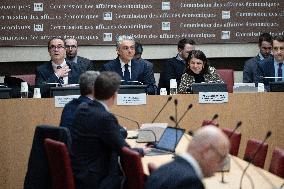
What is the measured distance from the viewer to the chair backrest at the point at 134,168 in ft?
12.9

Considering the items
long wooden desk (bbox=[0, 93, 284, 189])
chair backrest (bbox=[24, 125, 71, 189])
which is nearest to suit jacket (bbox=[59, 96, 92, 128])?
chair backrest (bbox=[24, 125, 71, 189])

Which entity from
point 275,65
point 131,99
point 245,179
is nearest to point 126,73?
point 131,99

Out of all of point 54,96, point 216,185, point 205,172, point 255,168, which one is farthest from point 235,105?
point 205,172

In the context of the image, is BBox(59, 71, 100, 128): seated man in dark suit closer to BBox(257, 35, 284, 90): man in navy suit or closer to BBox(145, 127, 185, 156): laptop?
BBox(145, 127, 185, 156): laptop

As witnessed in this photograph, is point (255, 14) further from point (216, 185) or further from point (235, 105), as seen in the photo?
point (216, 185)

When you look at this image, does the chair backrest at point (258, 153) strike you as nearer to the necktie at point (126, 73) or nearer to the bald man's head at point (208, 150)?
the bald man's head at point (208, 150)

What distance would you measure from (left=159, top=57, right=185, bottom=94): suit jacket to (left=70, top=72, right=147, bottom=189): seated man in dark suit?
373 cm

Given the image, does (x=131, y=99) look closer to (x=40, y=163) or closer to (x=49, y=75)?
(x=49, y=75)

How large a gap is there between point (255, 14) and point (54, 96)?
3896 mm

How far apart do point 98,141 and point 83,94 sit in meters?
0.79

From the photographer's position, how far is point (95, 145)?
4.46 metres

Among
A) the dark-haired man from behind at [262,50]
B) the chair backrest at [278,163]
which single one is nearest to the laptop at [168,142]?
the chair backrest at [278,163]

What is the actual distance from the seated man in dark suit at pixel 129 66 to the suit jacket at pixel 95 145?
9.11 feet

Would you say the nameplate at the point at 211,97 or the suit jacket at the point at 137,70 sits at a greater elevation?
the suit jacket at the point at 137,70
